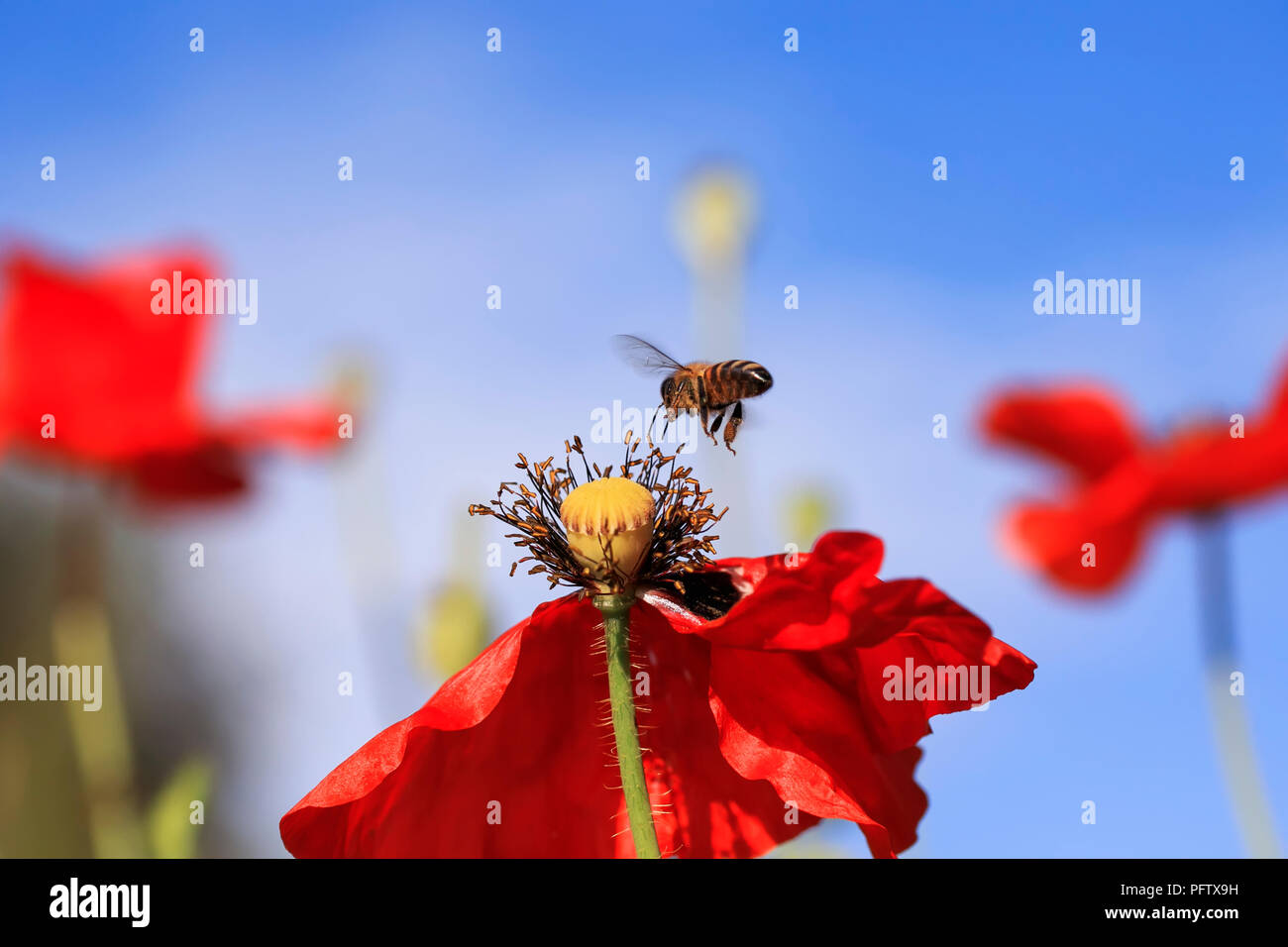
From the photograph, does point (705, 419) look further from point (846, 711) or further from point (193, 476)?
point (193, 476)

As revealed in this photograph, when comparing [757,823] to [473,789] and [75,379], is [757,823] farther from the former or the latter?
[75,379]

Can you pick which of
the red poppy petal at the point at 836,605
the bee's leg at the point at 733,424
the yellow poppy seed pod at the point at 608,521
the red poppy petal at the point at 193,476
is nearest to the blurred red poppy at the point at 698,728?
the red poppy petal at the point at 836,605

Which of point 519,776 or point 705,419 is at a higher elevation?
point 705,419

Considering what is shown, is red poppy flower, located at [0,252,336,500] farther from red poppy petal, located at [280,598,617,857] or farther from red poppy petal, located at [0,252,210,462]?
red poppy petal, located at [280,598,617,857]

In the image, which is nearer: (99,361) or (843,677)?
(843,677)

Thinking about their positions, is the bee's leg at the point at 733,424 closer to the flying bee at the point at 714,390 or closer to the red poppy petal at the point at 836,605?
the flying bee at the point at 714,390

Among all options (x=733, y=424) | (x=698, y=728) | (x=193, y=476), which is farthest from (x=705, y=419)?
(x=193, y=476)
